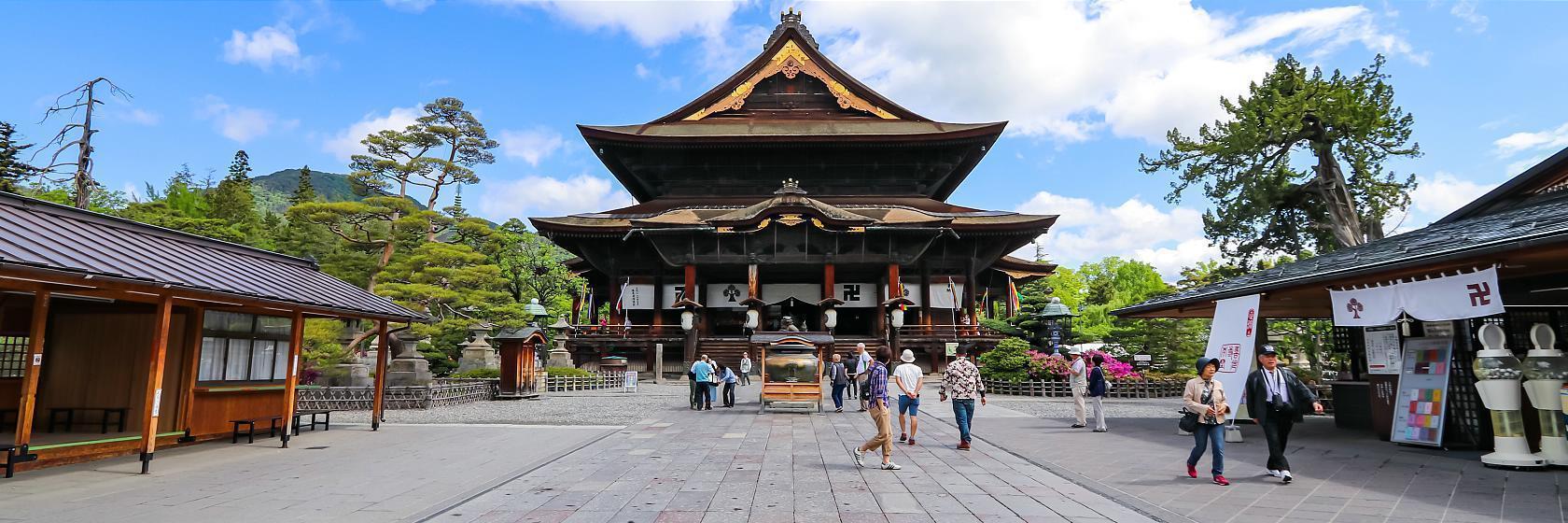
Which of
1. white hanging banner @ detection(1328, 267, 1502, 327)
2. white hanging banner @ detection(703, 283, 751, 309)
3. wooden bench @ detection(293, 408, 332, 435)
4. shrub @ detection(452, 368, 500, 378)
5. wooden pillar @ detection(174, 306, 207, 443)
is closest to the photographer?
white hanging banner @ detection(1328, 267, 1502, 327)

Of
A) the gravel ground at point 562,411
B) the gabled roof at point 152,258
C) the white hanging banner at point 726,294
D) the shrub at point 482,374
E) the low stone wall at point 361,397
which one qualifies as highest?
the white hanging banner at point 726,294

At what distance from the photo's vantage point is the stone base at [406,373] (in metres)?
17.6

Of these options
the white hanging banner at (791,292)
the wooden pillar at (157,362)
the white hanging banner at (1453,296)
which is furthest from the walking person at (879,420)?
the white hanging banner at (791,292)

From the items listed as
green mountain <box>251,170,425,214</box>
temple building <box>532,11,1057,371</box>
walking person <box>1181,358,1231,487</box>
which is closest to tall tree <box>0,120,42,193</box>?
temple building <box>532,11,1057,371</box>

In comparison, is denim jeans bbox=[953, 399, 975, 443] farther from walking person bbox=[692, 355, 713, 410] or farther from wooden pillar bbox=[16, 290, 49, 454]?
wooden pillar bbox=[16, 290, 49, 454]

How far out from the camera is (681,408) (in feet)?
54.0

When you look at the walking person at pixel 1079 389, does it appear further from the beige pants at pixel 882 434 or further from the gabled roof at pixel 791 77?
the gabled roof at pixel 791 77

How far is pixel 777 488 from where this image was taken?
Answer: 708cm

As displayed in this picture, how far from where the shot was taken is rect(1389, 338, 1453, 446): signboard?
30.5 ft

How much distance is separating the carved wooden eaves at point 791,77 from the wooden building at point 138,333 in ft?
82.6

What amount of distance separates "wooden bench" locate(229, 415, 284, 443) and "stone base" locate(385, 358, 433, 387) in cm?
571

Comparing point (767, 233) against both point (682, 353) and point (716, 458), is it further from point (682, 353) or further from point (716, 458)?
point (716, 458)

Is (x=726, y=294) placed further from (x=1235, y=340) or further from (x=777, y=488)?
(x=777, y=488)

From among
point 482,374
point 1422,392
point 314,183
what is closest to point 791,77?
point 482,374
